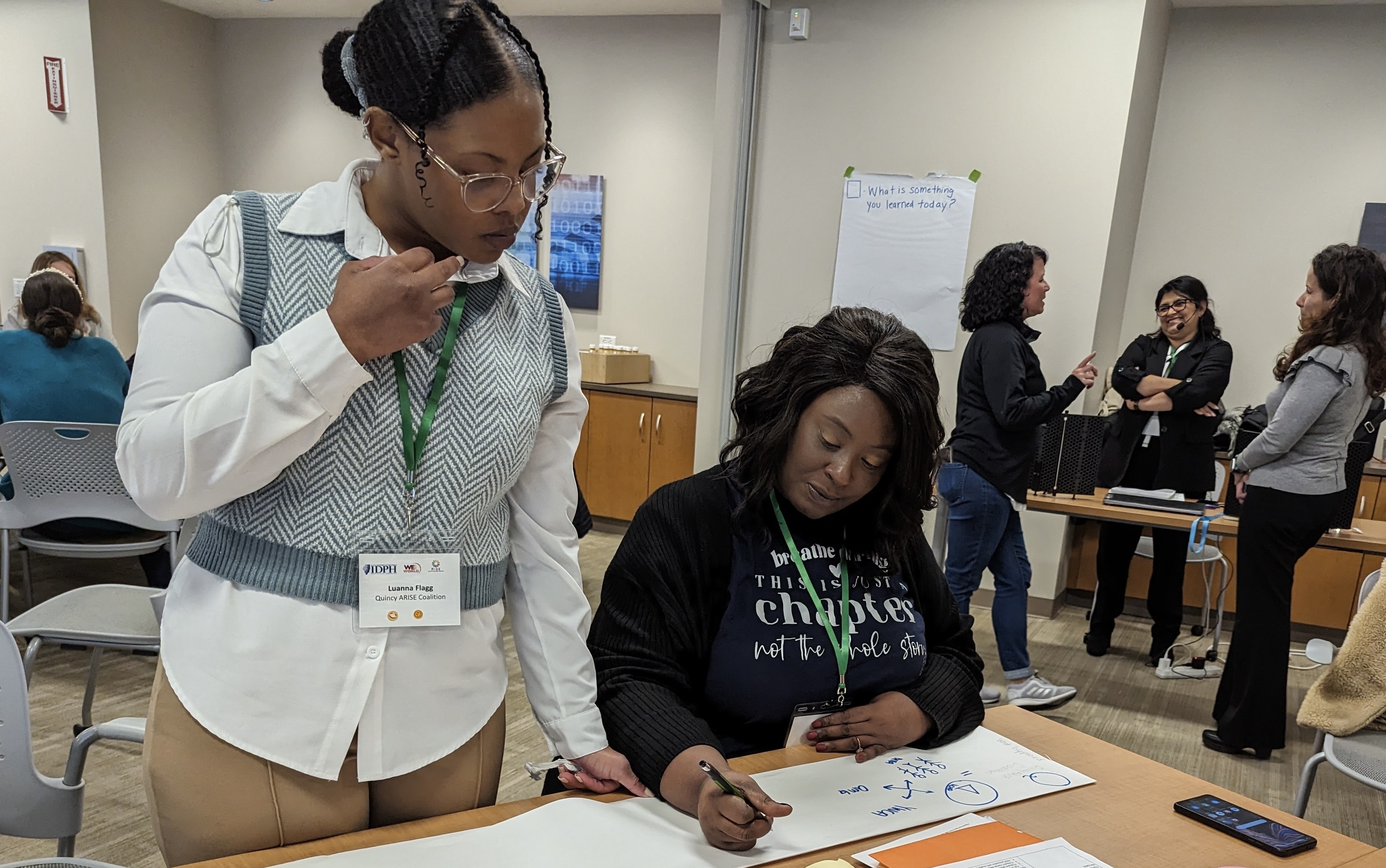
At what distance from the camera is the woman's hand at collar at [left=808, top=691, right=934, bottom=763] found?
1.32 m

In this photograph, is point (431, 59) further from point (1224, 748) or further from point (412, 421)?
point (1224, 748)

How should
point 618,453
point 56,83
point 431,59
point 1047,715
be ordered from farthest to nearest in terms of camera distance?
point 56,83, point 618,453, point 1047,715, point 431,59

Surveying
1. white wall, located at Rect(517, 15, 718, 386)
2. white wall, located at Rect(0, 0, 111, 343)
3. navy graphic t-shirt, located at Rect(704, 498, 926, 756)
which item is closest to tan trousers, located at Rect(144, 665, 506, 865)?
navy graphic t-shirt, located at Rect(704, 498, 926, 756)

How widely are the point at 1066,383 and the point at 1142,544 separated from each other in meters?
1.39

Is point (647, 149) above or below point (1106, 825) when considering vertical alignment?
above

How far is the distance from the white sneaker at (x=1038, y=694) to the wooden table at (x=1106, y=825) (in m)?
2.08

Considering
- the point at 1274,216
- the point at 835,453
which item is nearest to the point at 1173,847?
the point at 835,453

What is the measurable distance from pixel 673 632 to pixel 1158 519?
8.41 ft

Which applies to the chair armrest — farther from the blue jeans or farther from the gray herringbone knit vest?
the blue jeans

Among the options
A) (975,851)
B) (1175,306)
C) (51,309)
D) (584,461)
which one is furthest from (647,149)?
(975,851)

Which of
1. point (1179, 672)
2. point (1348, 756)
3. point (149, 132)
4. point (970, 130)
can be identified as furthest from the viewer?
point (149, 132)

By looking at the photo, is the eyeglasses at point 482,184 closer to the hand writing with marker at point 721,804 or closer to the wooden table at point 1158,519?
the hand writing with marker at point 721,804

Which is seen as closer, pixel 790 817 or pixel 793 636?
pixel 790 817

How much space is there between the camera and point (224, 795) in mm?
882
